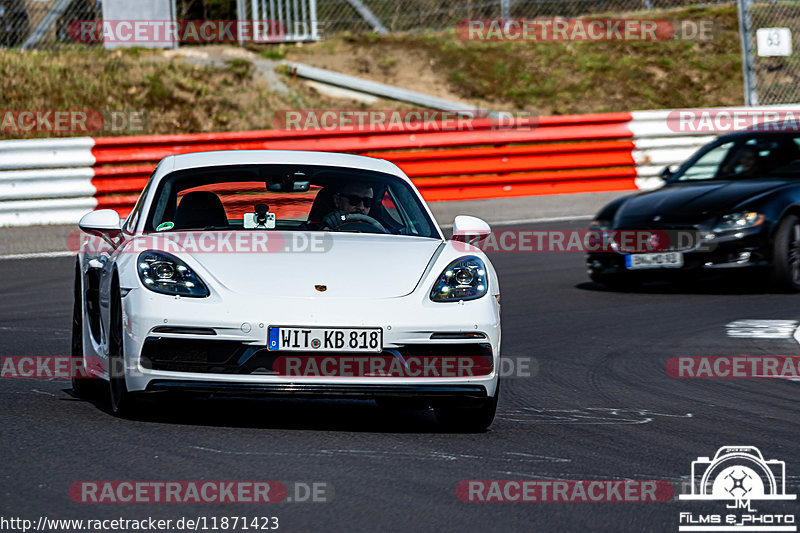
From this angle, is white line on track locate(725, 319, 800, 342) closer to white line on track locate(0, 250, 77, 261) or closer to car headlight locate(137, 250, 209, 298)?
car headlight locate(137, 250, 209, 298)

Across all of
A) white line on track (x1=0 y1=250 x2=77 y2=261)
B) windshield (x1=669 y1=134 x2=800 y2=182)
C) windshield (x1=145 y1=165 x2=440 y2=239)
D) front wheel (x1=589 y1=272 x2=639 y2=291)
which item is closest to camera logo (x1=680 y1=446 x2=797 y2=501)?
windshield (x1=145 y1=165 x2=440 y2=239)

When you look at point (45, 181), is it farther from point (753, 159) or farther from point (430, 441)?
point (430, 441)

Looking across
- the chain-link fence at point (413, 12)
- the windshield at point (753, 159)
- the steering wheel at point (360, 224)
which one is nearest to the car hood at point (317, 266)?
the steering wheel at point (360, 224)

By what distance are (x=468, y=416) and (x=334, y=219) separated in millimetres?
1321

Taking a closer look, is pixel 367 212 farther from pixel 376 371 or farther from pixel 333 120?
pixel 333 120

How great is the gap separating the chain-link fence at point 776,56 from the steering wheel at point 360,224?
1334 cm

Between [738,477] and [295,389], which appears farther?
[295,389]

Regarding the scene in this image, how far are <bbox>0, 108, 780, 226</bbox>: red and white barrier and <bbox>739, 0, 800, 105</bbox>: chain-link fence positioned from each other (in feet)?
7.32

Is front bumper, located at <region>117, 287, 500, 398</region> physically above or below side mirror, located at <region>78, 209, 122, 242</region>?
below

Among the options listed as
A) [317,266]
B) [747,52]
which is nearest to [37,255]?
[317,266]

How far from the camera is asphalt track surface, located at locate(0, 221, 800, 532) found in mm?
4652

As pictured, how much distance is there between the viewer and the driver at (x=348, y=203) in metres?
7.11

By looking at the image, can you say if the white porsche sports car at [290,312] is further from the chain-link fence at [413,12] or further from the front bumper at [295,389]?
the chain-link fence at [413,12]

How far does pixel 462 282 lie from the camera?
6340mm
